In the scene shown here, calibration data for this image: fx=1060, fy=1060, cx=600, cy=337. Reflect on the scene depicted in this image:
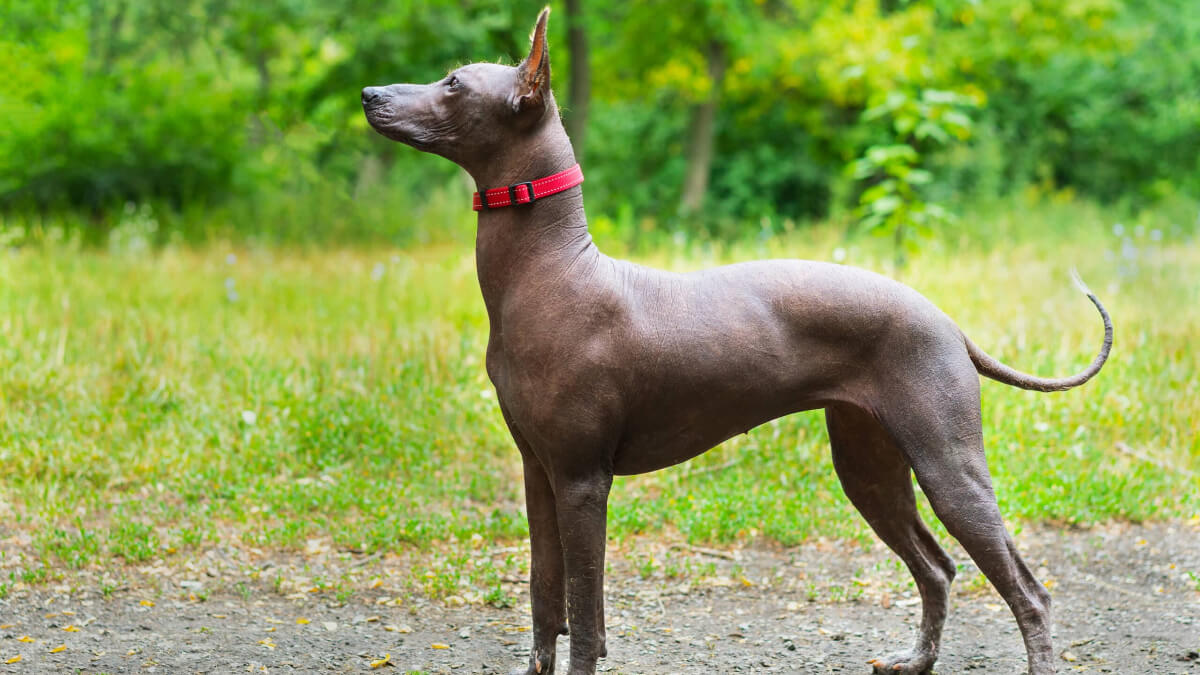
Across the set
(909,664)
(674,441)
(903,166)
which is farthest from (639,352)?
(903,166)

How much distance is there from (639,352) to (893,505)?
4.14ft

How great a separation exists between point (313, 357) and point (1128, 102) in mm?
16905

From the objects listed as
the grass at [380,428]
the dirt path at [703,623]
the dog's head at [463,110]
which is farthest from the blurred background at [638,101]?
the dog's head at [463,110]

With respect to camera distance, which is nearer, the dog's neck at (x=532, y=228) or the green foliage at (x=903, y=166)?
the dog's neck at (x=532, y=228)

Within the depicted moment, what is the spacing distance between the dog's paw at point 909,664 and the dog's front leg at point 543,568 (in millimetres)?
1295

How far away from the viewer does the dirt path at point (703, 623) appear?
421 cm

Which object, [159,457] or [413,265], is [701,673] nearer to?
[159,457]

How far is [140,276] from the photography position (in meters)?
9.19

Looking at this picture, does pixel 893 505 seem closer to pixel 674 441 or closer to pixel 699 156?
pixel 674 441

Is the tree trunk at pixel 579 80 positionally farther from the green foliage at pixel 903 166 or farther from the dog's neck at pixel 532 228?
the dog's neck at pixel 532 228

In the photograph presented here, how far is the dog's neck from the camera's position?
3287 millimetres

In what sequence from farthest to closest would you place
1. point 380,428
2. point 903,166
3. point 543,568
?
point 903,166 < point 380,428 < point 543,568

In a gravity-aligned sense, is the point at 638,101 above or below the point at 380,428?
above

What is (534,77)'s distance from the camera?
10.3 ft
